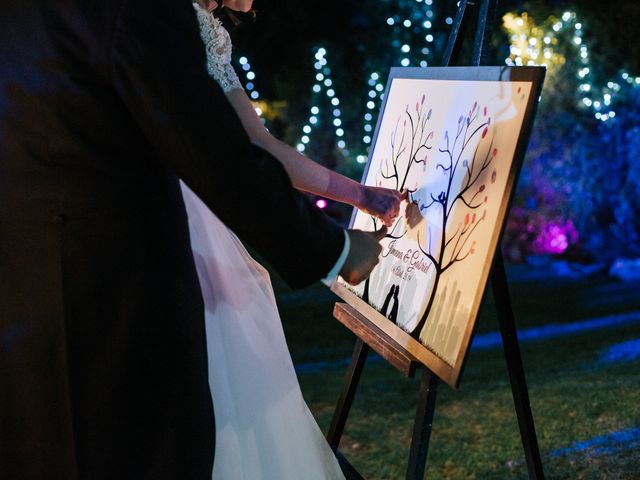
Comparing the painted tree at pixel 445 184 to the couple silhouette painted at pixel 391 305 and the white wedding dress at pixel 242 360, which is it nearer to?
the couple silhouette painted at pixel 391 305

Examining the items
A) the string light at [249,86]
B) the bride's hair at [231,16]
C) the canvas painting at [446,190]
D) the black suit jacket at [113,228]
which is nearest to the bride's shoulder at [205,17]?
the bride's hair at [231,16]

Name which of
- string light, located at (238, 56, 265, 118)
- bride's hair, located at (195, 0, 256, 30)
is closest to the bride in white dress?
bride's hair, located at (195, 0, 256, 30)

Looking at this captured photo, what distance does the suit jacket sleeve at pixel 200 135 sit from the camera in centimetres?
130

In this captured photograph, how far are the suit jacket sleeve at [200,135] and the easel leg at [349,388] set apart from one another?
1087 millimetres

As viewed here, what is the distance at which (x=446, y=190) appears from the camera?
209 centimetres

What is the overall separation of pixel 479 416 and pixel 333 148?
739 cm

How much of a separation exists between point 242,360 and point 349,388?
2.26 ft

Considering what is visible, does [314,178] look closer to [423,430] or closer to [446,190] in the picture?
[446,190]

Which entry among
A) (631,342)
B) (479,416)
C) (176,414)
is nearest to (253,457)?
(176,414)

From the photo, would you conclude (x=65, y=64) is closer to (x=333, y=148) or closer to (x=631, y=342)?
(x=631, y=342)

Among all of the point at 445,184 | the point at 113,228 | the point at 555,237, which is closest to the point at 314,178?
the point at 445,184

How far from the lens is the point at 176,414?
1.56 m

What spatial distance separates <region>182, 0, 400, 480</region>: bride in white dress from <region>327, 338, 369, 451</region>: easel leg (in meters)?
0.44

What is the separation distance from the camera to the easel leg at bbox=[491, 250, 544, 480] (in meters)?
2.04
